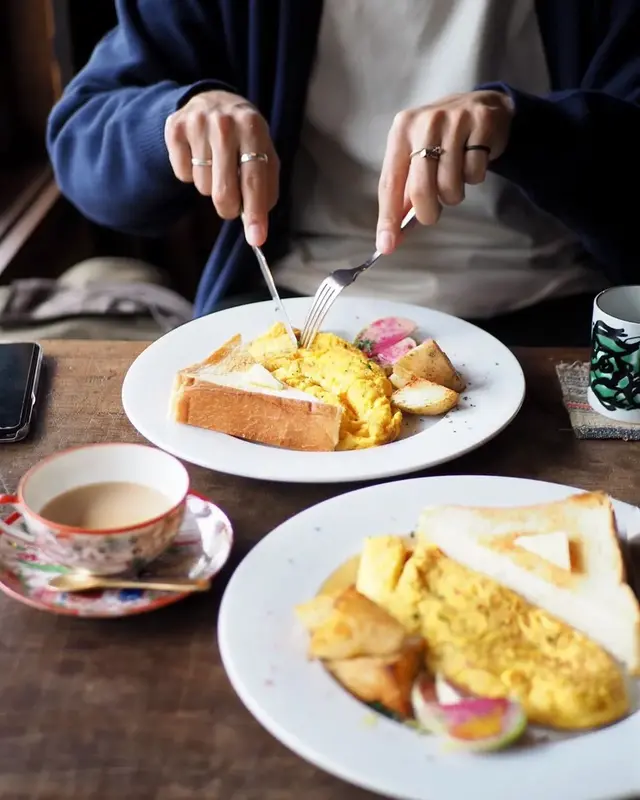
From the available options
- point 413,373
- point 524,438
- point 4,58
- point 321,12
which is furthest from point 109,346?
point 4,58

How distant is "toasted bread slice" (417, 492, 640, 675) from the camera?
2.20ft

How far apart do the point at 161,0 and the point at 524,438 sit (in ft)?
3.27

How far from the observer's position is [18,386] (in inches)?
42.6

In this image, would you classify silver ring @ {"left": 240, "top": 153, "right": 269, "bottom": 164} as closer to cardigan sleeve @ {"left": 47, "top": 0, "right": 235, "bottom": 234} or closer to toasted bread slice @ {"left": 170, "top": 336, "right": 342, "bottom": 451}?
cardigan sleeve @ {"left": 47, "top": 0, "right": 235, "bottom": 234}

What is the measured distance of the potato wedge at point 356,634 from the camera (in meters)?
0.63

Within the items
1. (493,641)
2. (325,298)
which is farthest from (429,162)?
(493,641)

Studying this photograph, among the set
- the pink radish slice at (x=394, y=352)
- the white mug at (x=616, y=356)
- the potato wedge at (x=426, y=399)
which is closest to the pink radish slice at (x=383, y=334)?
the pink radish slice at (x=394, y=352)

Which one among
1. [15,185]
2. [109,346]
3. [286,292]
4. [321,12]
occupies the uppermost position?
[321,12]

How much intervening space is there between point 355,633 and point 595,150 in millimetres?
990

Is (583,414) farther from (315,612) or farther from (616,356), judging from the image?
(315,612)

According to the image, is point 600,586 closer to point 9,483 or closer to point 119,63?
point 9,483

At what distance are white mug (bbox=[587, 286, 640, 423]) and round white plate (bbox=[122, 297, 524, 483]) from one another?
95 mm

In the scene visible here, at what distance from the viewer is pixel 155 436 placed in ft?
3.11

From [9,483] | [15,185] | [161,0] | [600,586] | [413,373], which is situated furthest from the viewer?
[15,185]
